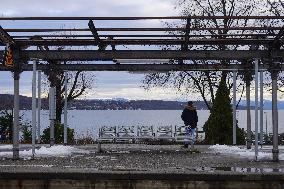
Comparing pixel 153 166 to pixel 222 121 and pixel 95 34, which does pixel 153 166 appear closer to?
pixel 95 34

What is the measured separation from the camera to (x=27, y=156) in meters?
18.5

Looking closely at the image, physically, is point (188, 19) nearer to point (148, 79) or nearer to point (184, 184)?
point (184, 184)

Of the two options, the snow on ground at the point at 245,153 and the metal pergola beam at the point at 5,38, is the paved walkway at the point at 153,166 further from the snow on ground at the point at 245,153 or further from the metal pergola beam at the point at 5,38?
the metal pergola beam at the point at 5,38

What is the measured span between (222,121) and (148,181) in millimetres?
15969

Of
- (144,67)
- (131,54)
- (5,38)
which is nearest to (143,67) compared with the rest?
(144,67)

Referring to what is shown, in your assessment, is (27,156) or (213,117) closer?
(27,156)

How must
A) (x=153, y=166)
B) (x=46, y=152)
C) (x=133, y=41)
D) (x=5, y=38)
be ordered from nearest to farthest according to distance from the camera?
(x=153, y=166), (x=5, y=38), (x=133, y=41), (x=46, y=152)

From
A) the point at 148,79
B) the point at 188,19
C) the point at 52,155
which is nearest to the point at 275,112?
the point at 188,19

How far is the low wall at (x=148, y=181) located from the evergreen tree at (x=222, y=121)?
15.5m

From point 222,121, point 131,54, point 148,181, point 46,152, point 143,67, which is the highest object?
point 131,54

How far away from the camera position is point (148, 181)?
12656 millimetres

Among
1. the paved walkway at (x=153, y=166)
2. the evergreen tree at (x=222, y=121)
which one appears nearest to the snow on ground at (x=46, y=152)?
the paved walkway at (x=153, y=166)

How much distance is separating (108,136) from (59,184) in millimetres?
9628

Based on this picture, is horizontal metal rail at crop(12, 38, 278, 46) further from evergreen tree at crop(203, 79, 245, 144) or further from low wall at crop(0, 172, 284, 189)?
evergreen tree at crop(203, 79, 245, 144)
